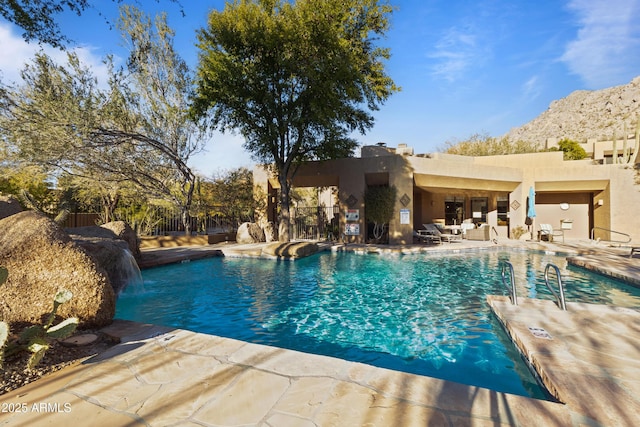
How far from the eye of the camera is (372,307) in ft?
20.1

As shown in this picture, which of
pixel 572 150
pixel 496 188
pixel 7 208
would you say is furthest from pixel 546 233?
pixel 572 150

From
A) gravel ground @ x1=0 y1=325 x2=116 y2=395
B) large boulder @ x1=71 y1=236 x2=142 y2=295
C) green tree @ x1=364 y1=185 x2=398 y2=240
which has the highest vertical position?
green tree @ x1=364 y1=185 x2=398 y2=240

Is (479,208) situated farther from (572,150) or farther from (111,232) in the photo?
(111,232)

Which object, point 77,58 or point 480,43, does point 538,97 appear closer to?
point 480,43

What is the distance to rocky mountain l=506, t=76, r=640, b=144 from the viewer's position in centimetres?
4656

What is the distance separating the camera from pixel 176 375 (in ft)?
8.94

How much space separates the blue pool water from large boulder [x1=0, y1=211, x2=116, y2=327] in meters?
1.65

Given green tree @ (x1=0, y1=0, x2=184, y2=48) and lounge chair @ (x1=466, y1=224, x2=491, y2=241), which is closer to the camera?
green tree @ (x1=0, y1=0, x2=184, y2=48)

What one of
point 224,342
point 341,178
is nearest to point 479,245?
point 341,178

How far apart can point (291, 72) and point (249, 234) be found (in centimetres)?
790

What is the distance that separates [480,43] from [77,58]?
14.9 metres

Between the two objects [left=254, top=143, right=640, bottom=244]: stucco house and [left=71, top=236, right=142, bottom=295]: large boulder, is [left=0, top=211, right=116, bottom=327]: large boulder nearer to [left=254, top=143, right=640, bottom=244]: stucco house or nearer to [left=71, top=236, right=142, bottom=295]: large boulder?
[left=71, top=236, right=142, bottom=295]: large boulder

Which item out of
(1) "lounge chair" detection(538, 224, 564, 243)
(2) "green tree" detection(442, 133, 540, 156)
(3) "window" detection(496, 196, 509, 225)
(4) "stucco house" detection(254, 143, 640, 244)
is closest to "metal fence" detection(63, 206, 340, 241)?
(4) "stucco house" detection(254, 143, 640, 244)

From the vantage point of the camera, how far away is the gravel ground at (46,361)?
102 inches
